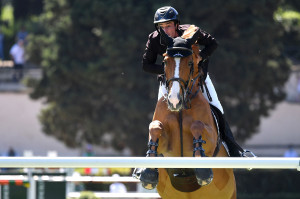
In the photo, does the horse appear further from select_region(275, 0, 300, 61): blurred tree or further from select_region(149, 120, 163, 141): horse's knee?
select_region(275, 0, 300, 61): blurred tree

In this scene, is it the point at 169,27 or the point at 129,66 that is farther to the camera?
the point at 129,66

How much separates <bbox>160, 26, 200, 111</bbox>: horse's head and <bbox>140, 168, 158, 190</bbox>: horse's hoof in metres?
0.52

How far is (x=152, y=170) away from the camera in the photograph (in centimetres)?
540

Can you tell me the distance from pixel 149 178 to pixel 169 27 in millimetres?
1319

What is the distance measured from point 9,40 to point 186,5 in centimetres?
1186

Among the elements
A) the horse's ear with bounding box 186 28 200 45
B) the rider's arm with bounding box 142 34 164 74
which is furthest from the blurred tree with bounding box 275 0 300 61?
the horse's ear with bounding box 186 28 200 45

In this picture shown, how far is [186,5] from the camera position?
17.4m

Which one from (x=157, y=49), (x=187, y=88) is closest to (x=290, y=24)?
(x=157, y=49)

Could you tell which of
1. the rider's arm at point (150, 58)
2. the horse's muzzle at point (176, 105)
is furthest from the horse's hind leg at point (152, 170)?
the rider's arm at point (150, 58)

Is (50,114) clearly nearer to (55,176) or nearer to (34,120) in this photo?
(34,120)

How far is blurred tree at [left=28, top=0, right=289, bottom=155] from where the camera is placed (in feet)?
56.6

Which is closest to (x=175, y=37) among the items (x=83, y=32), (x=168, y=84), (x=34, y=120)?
(x=168, y=84)

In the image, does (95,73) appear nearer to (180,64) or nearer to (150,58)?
(150,58)

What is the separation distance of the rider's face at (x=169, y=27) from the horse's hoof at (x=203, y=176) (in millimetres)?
1243
